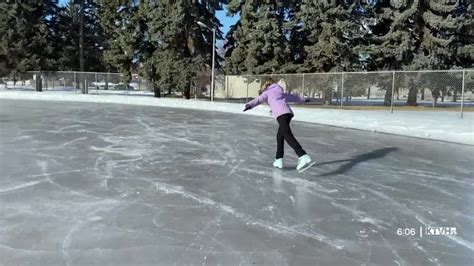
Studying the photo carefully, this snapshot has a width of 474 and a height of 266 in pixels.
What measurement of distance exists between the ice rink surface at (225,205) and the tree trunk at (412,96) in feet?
61.3

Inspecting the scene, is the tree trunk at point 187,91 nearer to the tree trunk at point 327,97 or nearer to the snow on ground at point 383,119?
the snow on ground at point 383,119

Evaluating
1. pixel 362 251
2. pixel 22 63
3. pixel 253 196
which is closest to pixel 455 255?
pixel 362 251

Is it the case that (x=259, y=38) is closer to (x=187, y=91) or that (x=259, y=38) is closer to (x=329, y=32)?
(x=329, y=32)

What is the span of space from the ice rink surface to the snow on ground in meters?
2.77

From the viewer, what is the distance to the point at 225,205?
5.28m

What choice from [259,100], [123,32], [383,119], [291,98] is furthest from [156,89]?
[259,100]

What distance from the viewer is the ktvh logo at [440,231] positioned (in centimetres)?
441

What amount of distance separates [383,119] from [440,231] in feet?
43.7

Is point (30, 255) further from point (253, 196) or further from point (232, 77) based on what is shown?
point (232, 77)

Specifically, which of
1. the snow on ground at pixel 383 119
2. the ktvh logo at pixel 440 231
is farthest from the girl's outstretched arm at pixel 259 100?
the snow on ground at pixel 383 119

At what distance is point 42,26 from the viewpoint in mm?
43750

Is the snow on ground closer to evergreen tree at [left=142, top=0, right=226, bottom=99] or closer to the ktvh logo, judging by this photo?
evergreen tree at [left=142, top=0, right=226, bottom=99]

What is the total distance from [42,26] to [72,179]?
42.9 m

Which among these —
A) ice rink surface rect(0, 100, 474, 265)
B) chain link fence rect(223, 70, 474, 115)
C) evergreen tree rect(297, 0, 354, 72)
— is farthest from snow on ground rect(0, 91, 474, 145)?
evergreen tree rect(297, 0, 354, 72)
